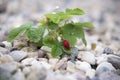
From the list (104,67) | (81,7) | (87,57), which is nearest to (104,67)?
(104,67)

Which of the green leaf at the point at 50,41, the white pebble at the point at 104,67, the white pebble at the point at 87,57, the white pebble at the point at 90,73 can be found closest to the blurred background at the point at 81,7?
the white pebble at the point at 87,57

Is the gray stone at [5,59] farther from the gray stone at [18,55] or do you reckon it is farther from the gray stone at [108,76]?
the gray stone at [108,76]

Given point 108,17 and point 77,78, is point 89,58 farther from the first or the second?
point 108,17

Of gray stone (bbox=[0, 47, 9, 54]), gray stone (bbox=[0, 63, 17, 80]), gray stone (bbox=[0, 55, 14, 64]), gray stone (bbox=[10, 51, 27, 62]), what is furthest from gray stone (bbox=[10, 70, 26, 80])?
gray stone (bbox=[0, 47, 9, 54])

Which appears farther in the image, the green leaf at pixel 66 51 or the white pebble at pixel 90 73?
the green leaf at pixel 66 51

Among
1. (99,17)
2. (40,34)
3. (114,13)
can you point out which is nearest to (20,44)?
(40,34)

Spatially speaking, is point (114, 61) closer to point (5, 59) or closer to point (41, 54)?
point (41, 54)

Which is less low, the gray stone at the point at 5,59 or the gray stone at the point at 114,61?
the gray stone at the point at 5,59

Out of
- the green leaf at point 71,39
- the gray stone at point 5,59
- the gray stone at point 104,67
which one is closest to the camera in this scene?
the gray stone at point 5,59
